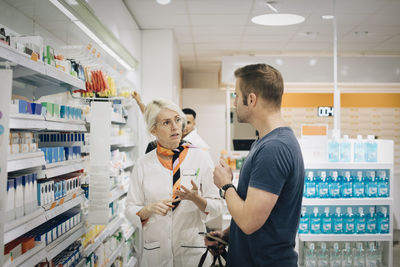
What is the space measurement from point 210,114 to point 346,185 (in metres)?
5.50

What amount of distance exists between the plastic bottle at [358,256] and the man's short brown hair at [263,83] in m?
3.26

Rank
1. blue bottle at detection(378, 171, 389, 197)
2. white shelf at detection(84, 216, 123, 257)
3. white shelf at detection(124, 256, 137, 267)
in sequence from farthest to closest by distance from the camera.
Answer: white shelf at detection(124, 256, 137, 267) → blue bottle at detection(378, 171, 389, 197) → white shelf at detection(84, 216, 123, 257)

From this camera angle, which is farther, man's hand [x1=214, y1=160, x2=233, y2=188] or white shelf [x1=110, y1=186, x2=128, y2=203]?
white shelf [x1=110, y1=186, x2=128, y2=203]

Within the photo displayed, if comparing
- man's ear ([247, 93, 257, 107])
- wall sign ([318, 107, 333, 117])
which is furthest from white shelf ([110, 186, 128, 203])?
wall sign ([318, 107, 333, 117])

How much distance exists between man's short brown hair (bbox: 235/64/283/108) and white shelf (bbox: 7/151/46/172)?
3.79ft

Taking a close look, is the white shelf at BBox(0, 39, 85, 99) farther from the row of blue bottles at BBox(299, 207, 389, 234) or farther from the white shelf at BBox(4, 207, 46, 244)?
the row of blue bottles at BBox(299, 207, 389, 234)

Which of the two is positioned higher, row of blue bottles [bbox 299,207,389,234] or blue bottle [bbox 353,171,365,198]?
blue bottle [bbox 353,171,365,198]

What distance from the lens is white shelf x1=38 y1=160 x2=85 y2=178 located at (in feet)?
6.53

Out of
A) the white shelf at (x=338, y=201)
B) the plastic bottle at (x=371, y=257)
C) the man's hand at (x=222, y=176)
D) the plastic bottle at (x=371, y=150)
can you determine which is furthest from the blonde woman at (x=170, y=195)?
the plastic bottle at (x=371, y=257)

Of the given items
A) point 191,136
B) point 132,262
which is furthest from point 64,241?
point 191,136

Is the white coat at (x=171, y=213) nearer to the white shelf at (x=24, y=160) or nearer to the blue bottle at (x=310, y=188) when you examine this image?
the white shelf at (x=24, y=160)

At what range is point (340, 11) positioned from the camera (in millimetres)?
4773

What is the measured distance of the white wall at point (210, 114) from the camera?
9.09 m

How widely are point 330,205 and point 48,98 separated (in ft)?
10.6
